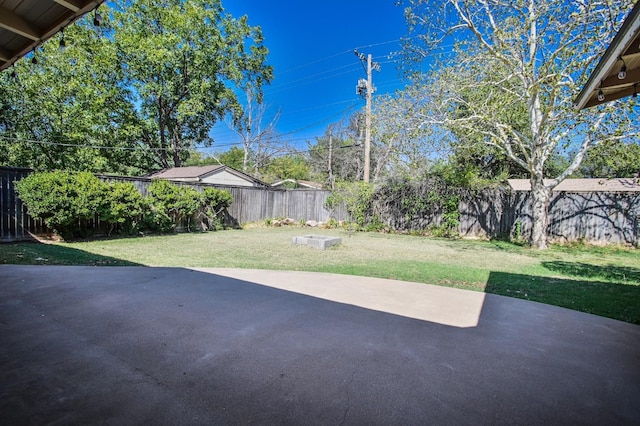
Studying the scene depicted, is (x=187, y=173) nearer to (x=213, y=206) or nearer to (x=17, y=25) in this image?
(x=213, y=206)

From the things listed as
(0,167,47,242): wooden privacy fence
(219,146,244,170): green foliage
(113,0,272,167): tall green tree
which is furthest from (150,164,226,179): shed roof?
(219,146,244,170): green foliage

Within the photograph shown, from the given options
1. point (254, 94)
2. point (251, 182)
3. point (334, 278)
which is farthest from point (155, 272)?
point (254, 94)

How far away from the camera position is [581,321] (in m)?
3.45

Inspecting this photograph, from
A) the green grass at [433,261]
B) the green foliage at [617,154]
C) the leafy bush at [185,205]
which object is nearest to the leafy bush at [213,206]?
the leafy bush at [185,205]

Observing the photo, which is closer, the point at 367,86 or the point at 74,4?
the point at 74,4

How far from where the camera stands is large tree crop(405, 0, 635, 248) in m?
7.55

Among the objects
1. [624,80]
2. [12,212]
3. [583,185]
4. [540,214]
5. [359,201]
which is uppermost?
[583,185]

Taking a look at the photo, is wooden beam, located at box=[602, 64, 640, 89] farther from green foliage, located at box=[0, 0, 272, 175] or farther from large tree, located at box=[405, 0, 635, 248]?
green foliage, located at box=[0, 0, 272, 175]

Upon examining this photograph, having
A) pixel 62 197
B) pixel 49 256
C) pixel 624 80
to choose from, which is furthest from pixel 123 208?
pixel 624 80

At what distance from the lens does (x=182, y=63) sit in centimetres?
1956

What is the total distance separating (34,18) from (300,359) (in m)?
4.05

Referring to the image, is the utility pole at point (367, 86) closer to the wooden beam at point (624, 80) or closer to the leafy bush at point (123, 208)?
the leafy bush at point (123, 208)

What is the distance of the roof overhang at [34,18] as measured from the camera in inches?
114

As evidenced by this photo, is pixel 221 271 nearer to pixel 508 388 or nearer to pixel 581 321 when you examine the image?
pixel 508 388
